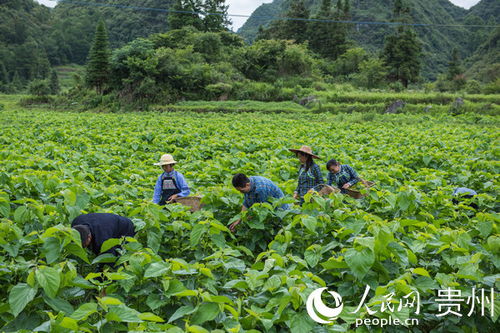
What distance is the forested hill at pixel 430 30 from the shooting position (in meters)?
73.9

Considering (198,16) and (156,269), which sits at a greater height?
(198,16)

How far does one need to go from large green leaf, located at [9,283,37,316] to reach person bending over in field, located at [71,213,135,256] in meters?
0.99

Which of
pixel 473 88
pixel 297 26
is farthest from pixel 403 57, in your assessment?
pixel 297 26

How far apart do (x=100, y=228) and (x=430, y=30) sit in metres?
88.1

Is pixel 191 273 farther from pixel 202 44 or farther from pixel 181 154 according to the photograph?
pixel 202 44

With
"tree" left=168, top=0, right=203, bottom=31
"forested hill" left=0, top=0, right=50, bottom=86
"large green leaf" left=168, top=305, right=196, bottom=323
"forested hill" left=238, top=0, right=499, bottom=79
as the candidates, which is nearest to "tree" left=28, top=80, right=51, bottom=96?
"tree" left=168, top=0, right=203, bottom=31

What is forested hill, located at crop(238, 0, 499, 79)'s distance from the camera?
7388 cm

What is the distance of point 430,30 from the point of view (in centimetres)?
7938

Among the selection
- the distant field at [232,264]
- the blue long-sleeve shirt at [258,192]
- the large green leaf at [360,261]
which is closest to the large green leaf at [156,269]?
the distant field at [232,264]

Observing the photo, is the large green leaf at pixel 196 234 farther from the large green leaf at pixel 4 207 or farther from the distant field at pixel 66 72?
the distant field at pixel 66 72

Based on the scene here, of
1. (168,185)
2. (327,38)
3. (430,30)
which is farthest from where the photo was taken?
Result: (430,30)

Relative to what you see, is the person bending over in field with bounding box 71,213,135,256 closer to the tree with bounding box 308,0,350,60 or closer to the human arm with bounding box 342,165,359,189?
the human arm with bounding box 342,165,359,189

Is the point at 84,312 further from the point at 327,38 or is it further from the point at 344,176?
the point at 327,38

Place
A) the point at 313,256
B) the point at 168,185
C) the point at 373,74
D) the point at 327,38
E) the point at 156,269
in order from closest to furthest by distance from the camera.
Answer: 1. the point at 156,269
2. the point at 313,256
3. the point at 168,185
4. the point at 373,74
5. the point at 327,38
